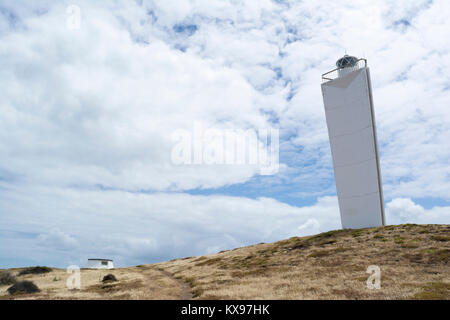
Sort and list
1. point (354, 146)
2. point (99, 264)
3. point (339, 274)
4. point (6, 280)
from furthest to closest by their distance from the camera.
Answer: point (99, 264)
point (354, 146)
point (6, 280)
point (339, 274)

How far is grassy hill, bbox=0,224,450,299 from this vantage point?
25.5 m

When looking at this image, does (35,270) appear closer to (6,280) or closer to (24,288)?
(6,280)

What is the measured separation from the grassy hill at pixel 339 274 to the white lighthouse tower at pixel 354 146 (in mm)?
4429

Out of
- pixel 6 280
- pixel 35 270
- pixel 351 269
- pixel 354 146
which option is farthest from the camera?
pixel 35 270

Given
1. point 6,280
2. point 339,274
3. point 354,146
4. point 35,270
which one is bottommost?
point 6,280

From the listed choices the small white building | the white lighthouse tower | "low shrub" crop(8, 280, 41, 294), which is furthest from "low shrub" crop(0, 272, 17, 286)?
the white lighthouse tower

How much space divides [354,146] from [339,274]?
29740mm

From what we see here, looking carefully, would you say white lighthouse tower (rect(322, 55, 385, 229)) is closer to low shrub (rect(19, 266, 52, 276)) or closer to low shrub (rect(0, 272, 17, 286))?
low shrub (rect(0, 272, 17, 286))

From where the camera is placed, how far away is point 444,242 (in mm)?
38906

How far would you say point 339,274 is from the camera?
31812 mm

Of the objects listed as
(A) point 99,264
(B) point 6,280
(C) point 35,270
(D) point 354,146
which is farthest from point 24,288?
(D) point 354,146
